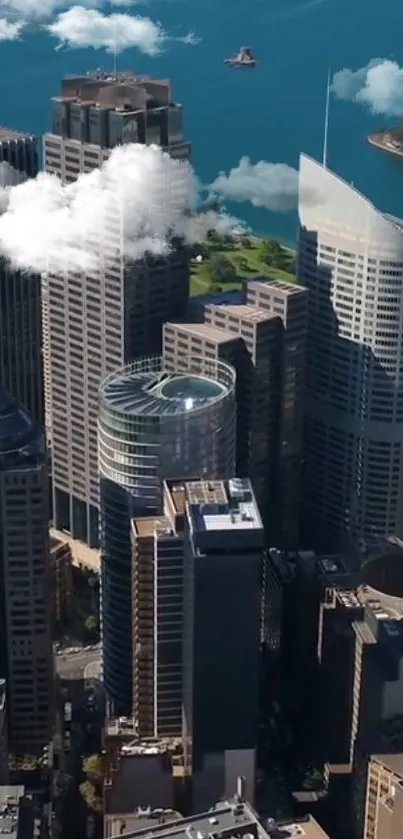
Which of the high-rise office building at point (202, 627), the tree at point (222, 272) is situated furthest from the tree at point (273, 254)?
the high-rise office building at point (202, 627)

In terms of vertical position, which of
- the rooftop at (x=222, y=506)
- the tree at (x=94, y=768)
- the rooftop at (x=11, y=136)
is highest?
the rooftop at (x=11, y=136)

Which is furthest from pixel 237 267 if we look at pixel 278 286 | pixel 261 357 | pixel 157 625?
pixel 157 625

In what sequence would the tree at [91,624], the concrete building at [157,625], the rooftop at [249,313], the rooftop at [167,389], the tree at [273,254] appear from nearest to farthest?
the concrete building at [157,625] < the rooftop at [167,389] < the rooftop at [249,313] < the tree at [91,624] < the tree at [273,254]

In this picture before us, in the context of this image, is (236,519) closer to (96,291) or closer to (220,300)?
(220,300)

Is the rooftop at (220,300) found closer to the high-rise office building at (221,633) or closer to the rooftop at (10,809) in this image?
the high-rise office building at (221,633)

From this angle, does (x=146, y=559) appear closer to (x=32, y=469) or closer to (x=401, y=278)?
(x=32, y=469)

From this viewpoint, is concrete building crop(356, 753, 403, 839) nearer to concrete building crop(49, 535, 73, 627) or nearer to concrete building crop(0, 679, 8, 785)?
concrete building crop(0, 679, 8, 785)

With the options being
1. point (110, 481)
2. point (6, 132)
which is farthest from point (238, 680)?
point (6, 132)
